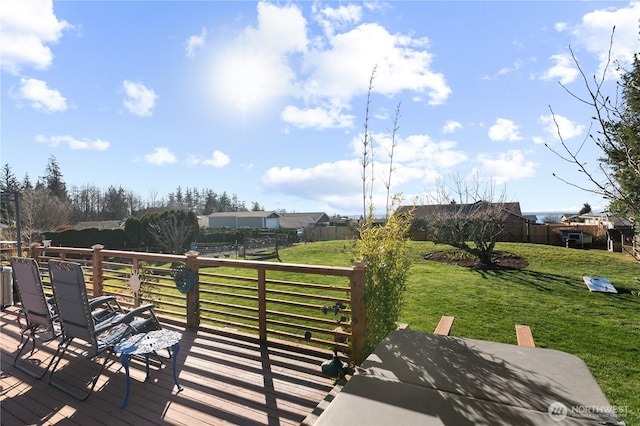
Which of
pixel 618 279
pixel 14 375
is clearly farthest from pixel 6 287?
pixel 618 279

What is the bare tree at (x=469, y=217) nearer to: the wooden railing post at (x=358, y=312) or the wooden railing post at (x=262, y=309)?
the wooden railing post at (x=358, y=312)

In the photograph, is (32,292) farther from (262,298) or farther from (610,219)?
(610,219)

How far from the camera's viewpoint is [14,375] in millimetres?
3398

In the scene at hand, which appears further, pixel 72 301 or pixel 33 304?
pixel 33 304

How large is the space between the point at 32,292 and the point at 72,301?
82 centimetres

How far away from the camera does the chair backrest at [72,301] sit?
2.99 m

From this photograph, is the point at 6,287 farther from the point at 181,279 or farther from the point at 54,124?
the point at 54,124

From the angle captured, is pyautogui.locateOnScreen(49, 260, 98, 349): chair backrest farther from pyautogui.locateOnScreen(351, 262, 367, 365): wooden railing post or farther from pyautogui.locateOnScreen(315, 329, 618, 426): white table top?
pyautogui.locateOnScreen(315, 329, 618, 426): white table top

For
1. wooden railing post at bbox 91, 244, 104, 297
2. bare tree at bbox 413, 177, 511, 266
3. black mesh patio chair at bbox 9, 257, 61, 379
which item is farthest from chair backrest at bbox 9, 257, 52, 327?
bare tree at bbox 413, 177, 511, 266

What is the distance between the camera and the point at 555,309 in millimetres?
6363

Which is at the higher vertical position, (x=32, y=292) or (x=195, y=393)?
(x=32, y=292)

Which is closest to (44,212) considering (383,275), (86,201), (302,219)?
(86,201)

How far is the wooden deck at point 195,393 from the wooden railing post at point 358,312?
18.2 inches

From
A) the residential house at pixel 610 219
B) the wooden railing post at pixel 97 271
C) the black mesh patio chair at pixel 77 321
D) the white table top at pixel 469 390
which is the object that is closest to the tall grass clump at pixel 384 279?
the white table top at pixel 469 390
